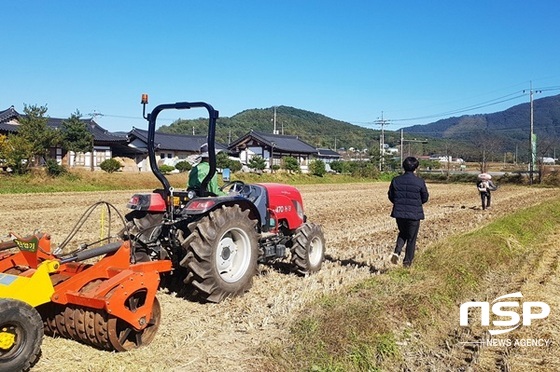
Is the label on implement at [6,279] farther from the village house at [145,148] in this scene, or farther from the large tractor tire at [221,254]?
the village house at [145,148]

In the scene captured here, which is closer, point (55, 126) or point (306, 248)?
point (306, 248)

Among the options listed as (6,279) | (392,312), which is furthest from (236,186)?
(6,279)

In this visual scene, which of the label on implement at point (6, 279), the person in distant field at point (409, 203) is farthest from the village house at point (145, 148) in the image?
the label on implement at point (6, 279)

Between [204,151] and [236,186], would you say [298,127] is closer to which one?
[236,186]

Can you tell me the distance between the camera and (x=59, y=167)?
25078 millimetres

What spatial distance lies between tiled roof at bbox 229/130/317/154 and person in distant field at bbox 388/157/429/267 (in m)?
40.2

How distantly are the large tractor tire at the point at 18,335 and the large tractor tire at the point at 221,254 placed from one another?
167 cm

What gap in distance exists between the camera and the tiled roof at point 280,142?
47.7 metres

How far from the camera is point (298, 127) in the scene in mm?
119875

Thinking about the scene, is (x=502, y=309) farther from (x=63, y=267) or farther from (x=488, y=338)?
(x=63, y=267)

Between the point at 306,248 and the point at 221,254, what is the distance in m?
1.49

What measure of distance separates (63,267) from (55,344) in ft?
1.99

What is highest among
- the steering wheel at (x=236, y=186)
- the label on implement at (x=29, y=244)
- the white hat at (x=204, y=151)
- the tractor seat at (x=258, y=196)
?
the white hat at (x=204, y=151)

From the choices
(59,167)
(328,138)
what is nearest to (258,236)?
(59,167)
